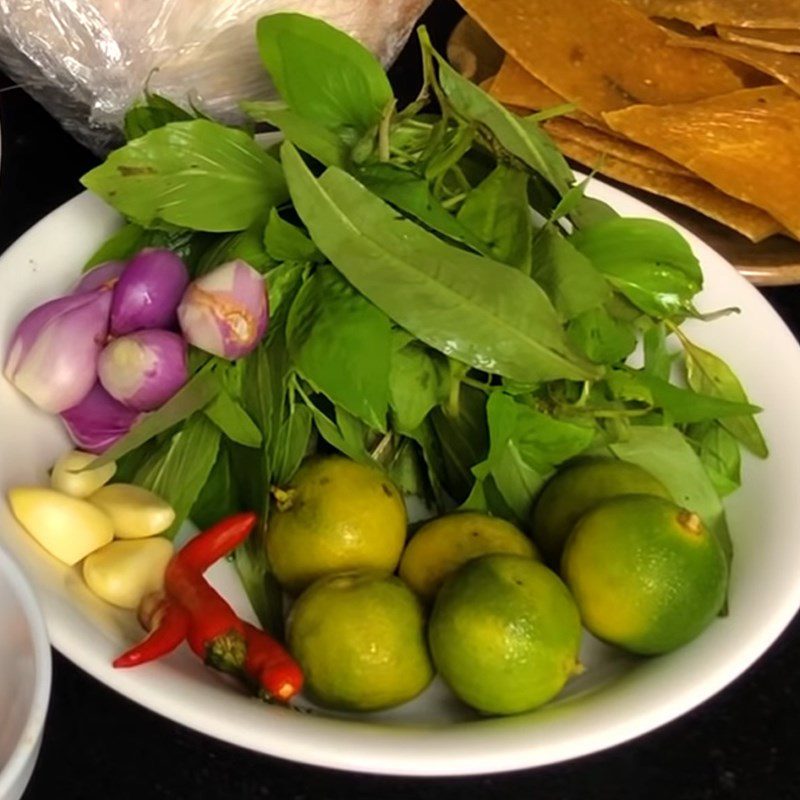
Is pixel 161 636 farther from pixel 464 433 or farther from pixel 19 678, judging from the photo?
pixel 464 433

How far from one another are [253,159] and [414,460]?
0.64 ft

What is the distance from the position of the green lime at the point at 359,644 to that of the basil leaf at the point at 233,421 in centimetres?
9

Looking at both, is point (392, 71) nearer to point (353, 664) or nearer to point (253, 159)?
point (253, 159)

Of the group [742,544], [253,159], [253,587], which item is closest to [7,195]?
→ [253,159]

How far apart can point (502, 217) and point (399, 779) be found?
30 centimetres

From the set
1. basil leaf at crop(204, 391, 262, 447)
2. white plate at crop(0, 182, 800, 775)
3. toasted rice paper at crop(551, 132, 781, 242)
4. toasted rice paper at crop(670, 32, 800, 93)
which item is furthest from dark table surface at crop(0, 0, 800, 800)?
toasted rice paper at crop(670, 32, 800, 93)

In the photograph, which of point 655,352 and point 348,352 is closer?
point 348,352

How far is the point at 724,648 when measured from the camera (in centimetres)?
64

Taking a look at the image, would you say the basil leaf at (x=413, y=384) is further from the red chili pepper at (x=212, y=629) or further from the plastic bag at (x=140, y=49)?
the plastic bag at (x=140, y=49)

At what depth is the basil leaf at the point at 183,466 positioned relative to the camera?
70 centimetres

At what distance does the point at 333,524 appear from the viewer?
670mm

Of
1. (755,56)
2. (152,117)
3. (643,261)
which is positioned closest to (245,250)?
(152,117)

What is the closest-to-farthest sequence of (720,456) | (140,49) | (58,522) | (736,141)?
(58,522) < (720,456) < (140,49) < (736,141)

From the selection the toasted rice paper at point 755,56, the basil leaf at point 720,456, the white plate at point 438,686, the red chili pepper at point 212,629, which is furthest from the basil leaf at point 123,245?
the toasted rice paper at point 755,56
